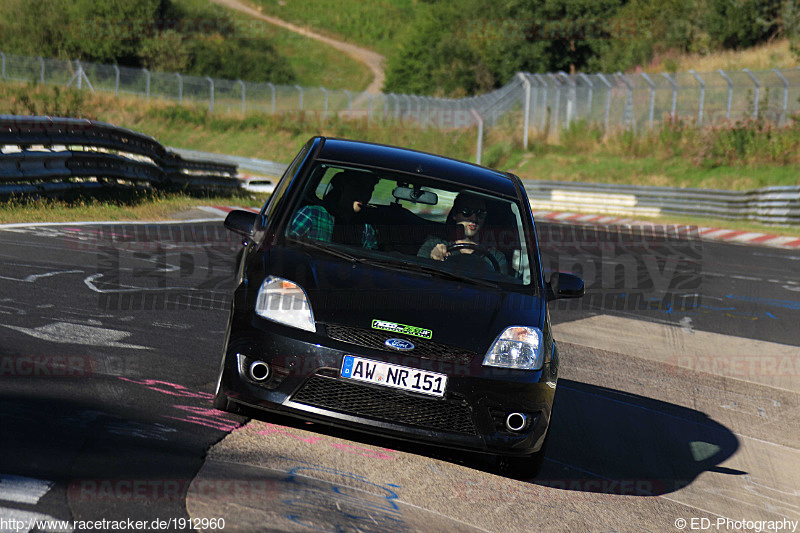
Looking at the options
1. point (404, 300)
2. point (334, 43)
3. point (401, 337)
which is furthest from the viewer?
point (334, 43)

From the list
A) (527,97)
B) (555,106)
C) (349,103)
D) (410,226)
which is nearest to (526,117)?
(527,97)

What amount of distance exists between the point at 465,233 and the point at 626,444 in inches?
70.6

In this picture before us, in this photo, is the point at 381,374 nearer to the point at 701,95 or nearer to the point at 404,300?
the point at 404,300

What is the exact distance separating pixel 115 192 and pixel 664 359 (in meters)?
11.4

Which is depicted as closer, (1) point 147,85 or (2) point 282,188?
(2) point 282,188

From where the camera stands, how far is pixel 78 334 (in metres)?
6.72

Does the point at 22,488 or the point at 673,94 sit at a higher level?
the point at 673,94

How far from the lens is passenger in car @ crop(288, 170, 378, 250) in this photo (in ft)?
18.9

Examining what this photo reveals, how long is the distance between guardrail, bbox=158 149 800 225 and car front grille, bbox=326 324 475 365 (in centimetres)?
2309

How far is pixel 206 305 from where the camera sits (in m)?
8.93

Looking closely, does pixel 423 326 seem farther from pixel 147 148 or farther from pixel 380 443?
pixel 147 148

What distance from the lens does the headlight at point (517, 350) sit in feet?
16.2

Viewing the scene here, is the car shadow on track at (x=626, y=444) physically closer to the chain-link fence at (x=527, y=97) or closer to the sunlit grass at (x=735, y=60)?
the chain-link fence at (x=527, y=97)

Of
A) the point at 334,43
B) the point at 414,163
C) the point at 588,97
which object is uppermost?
the point at 334,43
